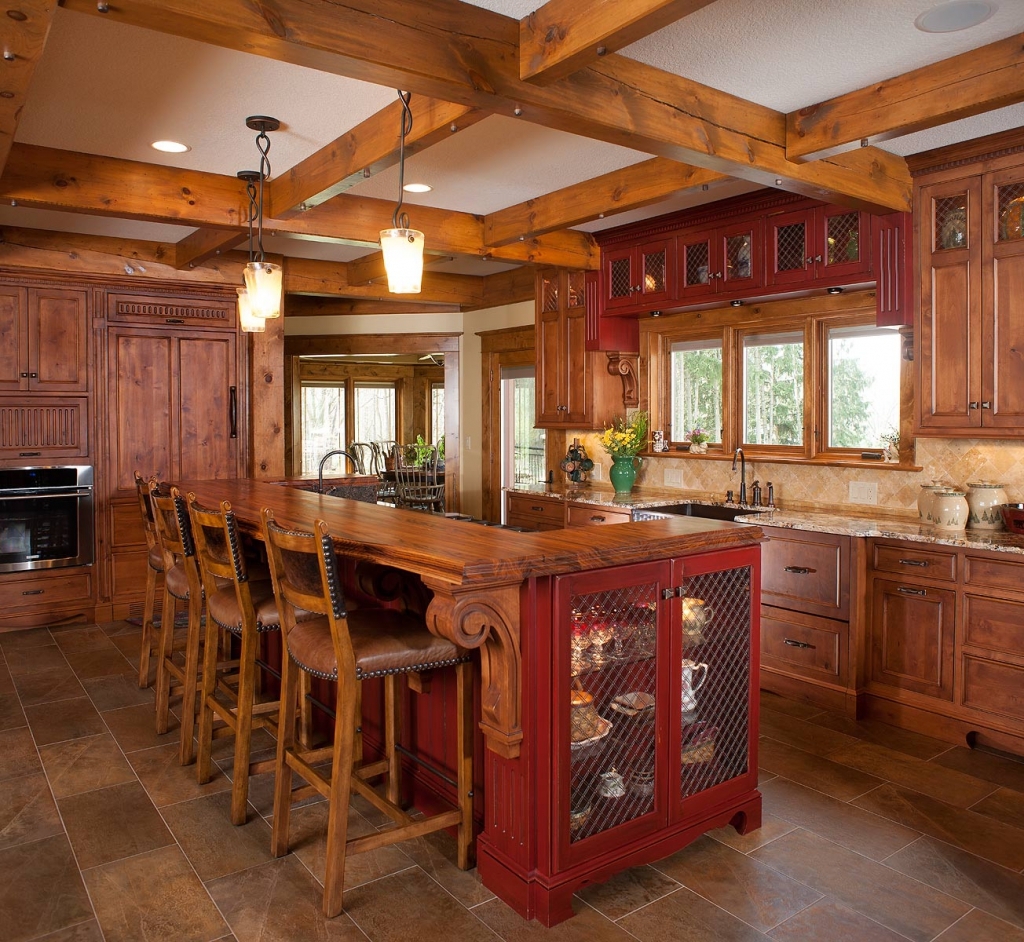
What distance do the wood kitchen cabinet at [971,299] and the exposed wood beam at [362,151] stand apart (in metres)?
2.31

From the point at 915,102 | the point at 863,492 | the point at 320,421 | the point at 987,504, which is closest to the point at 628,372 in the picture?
the point at 863,492

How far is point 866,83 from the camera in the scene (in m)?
3.09

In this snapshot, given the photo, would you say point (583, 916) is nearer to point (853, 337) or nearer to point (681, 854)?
point (681, 854)

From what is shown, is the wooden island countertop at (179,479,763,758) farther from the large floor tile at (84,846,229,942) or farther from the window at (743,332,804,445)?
the window at (743,332,804,445)

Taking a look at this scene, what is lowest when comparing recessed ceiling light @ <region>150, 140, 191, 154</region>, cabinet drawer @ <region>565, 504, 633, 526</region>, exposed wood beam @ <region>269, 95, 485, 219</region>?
cabinet drawer @ <region>565, 504, 633, 526</region>

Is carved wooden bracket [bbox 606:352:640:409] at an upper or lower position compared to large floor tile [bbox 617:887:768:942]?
upper

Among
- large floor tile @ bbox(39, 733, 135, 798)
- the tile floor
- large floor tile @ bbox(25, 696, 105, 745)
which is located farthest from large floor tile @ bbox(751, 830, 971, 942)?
large floor tile @ bbox(25, 696, 105, 745)

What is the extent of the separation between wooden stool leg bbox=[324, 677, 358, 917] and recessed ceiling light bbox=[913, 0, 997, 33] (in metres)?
2.68

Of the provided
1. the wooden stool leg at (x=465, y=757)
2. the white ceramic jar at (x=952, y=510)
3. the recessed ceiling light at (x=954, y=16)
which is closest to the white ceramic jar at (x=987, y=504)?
the white ceramic jar at (x=952, y=510)

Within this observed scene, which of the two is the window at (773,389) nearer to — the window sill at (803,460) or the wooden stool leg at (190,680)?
the window sill at (803,460)

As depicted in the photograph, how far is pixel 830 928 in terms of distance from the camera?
228cm

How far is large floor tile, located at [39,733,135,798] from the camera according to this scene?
3.21 m

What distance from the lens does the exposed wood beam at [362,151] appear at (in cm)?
306

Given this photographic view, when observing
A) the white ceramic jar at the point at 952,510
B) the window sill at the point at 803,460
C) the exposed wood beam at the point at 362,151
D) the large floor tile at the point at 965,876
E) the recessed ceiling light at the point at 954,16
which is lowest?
the large floor tile at the point at 965,876
